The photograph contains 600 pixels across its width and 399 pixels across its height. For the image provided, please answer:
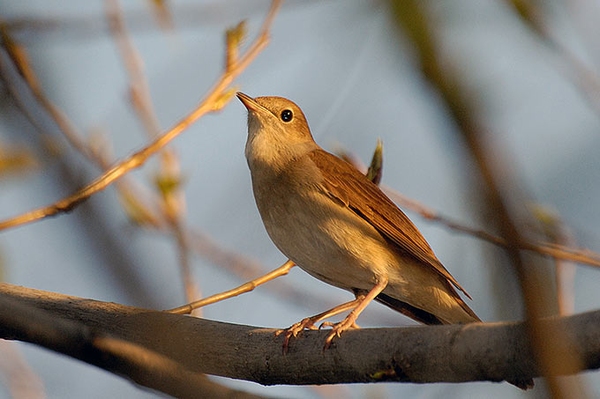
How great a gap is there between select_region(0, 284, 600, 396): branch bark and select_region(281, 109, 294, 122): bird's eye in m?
3.20

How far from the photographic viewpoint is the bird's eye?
7.20 meters

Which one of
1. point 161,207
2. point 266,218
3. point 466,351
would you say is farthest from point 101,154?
point 466,351

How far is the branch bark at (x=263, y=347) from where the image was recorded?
217 centimetres

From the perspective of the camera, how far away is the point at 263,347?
160 inches

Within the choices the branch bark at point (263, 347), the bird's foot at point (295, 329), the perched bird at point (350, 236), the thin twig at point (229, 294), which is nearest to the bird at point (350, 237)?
the perched bird at point (350, 236)

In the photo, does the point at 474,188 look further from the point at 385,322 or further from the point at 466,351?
the point at 385,322

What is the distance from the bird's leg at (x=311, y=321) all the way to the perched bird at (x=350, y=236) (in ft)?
0.04

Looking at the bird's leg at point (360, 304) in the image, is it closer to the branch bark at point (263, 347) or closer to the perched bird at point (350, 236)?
the perched bird at point (350, 236)

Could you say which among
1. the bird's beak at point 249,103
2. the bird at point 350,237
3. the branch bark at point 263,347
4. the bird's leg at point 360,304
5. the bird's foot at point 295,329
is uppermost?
the bird's beak at point 249,103

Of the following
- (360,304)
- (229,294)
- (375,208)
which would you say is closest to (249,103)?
(375,208)

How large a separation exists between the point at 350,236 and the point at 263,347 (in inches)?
73.5

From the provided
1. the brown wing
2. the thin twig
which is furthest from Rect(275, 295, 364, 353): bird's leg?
the brown wing

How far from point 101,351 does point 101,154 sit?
324 centimetres

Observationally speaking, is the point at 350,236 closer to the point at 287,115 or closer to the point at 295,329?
the point at 295,329
